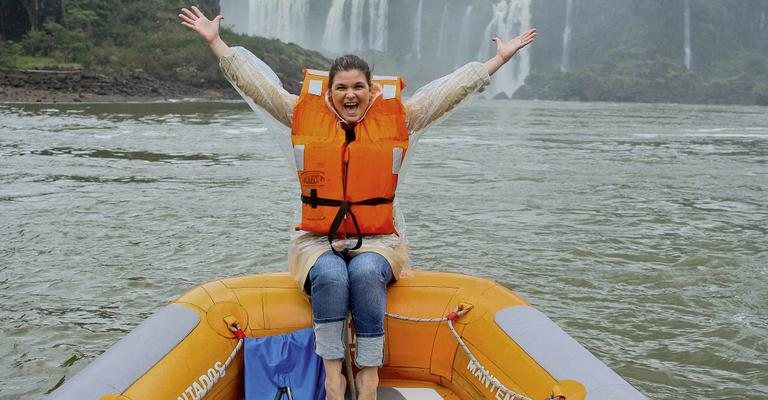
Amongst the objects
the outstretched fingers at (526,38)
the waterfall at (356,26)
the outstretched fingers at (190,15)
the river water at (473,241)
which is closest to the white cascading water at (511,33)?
the waterfall at (356,26)

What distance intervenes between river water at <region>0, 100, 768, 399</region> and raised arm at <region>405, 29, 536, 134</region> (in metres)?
2.01

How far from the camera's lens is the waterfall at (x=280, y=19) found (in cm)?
8019

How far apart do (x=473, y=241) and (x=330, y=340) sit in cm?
474

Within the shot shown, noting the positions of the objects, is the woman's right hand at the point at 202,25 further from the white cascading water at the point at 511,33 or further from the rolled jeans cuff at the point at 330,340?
the white cascading water at the point at 511,33

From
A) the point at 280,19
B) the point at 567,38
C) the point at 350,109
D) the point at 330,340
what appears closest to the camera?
the point at 330,340

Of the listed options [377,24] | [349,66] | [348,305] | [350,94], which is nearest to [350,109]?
[350,94]

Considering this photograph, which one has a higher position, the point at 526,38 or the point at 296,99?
the point at 526,38

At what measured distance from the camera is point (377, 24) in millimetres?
80812

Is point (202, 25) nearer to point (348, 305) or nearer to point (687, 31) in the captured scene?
point (348, 305)

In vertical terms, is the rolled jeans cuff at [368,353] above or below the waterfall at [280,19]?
below

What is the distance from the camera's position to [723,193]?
1103 centimetres

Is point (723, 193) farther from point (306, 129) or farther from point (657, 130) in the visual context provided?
point (657, 130)

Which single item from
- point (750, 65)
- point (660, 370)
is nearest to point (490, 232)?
point (660, 370)

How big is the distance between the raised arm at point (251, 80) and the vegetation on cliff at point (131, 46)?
131 ft
